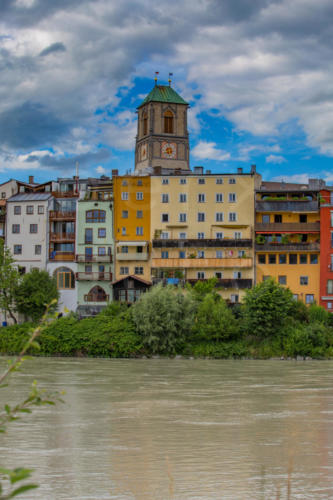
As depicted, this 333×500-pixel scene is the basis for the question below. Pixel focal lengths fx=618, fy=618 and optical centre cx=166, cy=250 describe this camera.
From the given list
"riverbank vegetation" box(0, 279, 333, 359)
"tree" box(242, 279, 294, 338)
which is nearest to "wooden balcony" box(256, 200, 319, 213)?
"riverbank vegetation" box(0, 279, 333, 359)

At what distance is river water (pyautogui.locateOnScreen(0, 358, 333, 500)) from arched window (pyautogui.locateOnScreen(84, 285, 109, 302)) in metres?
26.7

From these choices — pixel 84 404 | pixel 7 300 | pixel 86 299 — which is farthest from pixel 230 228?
pixel 84 404

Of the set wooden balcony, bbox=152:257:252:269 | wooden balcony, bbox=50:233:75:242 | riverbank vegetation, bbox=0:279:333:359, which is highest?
wooden balcony, bbox=50:233:75:242

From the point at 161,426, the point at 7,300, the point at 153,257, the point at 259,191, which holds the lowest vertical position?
the point at 161,426

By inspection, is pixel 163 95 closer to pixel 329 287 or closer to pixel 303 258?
Result: pixel 303 258

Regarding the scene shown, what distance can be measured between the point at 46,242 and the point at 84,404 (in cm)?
4106

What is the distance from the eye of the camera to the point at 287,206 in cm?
6303

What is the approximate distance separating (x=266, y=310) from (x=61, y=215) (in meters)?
26.1

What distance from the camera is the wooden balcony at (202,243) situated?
6241cm

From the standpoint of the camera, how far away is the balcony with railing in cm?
6256

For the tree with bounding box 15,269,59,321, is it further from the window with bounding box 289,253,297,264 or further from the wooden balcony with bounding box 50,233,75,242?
the window with bounding box 289,253,297,264

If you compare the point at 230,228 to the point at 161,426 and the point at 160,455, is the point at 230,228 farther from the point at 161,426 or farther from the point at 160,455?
the point at 160,455

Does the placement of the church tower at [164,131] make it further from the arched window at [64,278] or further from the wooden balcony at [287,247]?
the wooden balcony at [287,247]

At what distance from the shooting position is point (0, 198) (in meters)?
73.3
